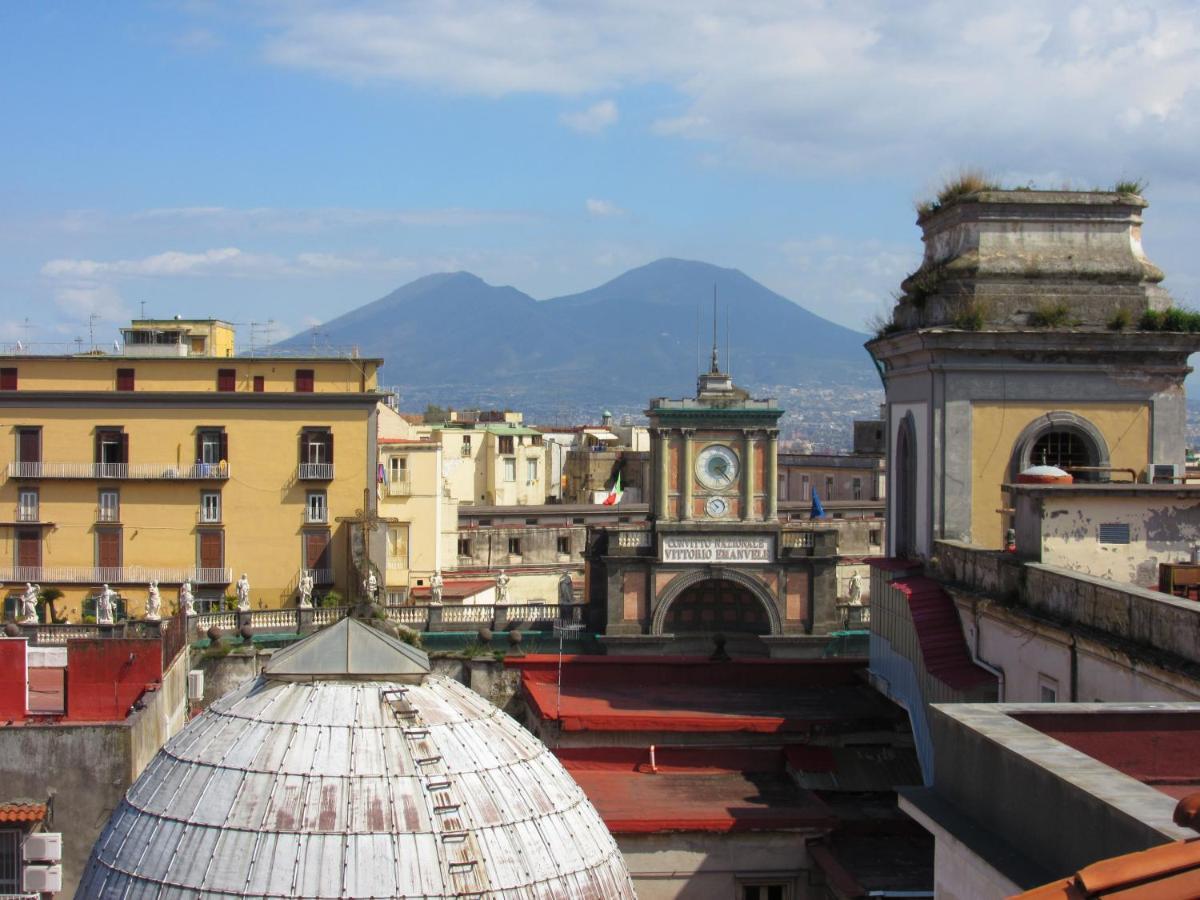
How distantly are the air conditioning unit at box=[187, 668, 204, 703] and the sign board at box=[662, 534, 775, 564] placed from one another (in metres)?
15.1

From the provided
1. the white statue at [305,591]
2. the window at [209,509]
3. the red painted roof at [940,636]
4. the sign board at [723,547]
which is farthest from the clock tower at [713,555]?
the red painted roof at [940,636]

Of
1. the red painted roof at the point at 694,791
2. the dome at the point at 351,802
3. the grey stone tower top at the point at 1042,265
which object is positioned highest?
the grey stone tower top at the point at 1042,265

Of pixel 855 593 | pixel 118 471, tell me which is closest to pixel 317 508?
pixel 118 471

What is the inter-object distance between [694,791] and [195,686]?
40.3 ft

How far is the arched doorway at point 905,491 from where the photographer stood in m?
23.0

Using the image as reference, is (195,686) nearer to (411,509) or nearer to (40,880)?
(40,880)

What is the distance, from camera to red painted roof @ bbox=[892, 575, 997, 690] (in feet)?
63.2

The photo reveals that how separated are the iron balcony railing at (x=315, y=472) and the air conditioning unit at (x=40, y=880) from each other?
109 feet

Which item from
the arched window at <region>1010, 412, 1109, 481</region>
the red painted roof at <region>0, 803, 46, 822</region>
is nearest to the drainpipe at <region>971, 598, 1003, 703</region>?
the arched window at <region>1010, 412, 1109, 481</region>

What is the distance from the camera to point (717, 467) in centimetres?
4312

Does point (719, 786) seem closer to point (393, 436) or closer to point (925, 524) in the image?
point (925, 524)

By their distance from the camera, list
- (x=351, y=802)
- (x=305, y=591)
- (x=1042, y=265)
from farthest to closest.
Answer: (x=305, y=591)
(x=1042, y=265)
(x=351, y=802)

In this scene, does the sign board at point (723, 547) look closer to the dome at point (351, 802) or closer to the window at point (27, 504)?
the window at point (27, 504)

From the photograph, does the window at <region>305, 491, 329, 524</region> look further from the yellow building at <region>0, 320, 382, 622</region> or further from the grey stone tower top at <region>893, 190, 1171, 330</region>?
the grey stone tower top at <region>893, 190, 1171, 330</region>
